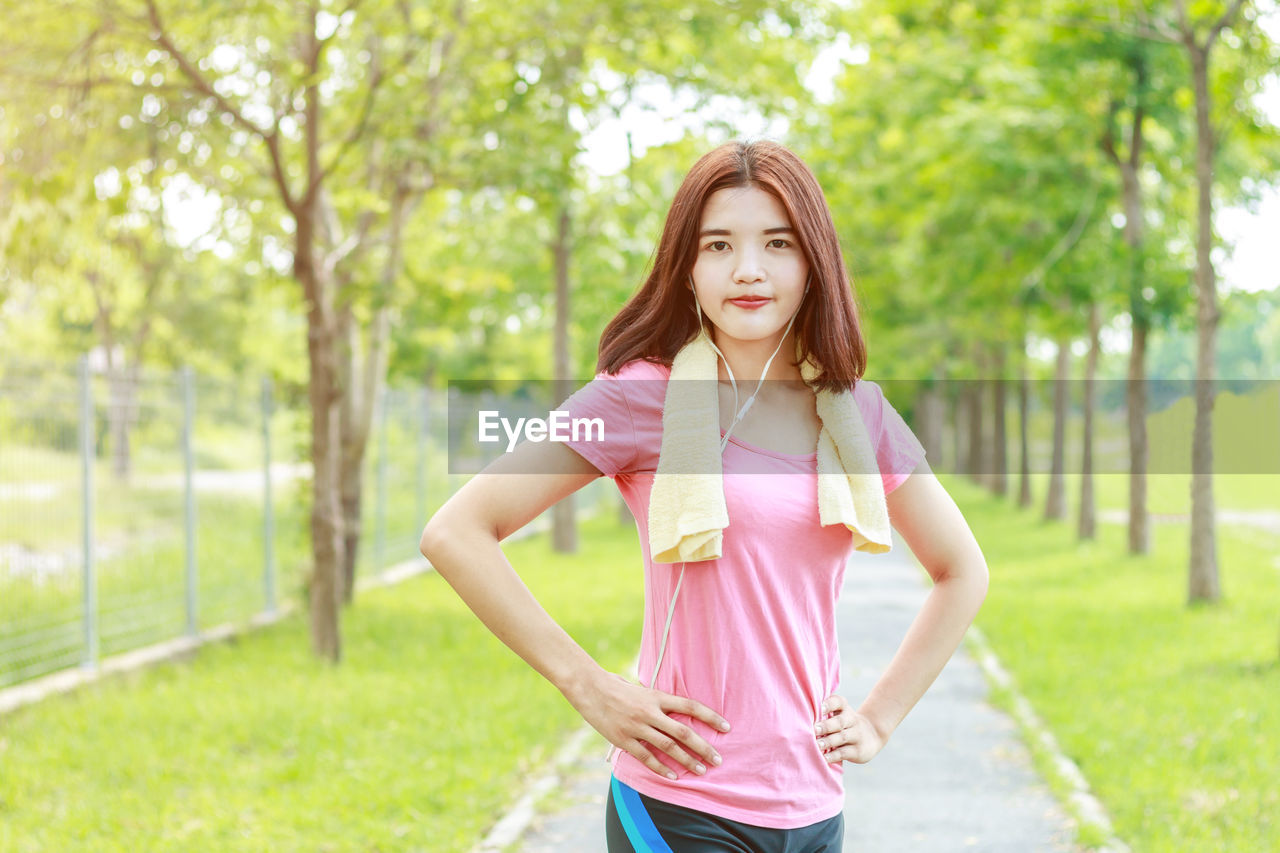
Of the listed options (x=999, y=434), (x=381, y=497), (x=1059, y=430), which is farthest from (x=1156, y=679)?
(x=999, y=434)

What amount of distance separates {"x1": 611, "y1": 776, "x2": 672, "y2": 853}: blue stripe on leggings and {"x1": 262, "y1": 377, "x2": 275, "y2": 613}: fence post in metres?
10.4

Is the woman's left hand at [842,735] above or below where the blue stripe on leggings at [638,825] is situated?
above

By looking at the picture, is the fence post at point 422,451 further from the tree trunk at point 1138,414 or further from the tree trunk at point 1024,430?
the tree trunk at point 1024,430

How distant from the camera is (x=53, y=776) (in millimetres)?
6426

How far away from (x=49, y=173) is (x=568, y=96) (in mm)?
3837

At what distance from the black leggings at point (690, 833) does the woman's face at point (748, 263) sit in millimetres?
759

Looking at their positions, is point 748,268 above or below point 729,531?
above

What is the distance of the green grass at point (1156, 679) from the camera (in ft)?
19.7

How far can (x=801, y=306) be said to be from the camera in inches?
91.0

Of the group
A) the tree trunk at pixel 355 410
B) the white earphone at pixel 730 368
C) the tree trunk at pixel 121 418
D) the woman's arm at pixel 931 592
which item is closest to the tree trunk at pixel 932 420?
the tree trunk at pixel 355 410

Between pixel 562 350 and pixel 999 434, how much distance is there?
14016mm

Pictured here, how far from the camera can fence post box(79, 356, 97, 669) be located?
29.0 feet

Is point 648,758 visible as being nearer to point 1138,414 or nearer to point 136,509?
point 136,509

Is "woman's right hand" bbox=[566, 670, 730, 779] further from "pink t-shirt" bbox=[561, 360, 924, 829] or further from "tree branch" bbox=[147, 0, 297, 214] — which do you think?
"tree branch" bbox=[147, 0, 297, 214]
